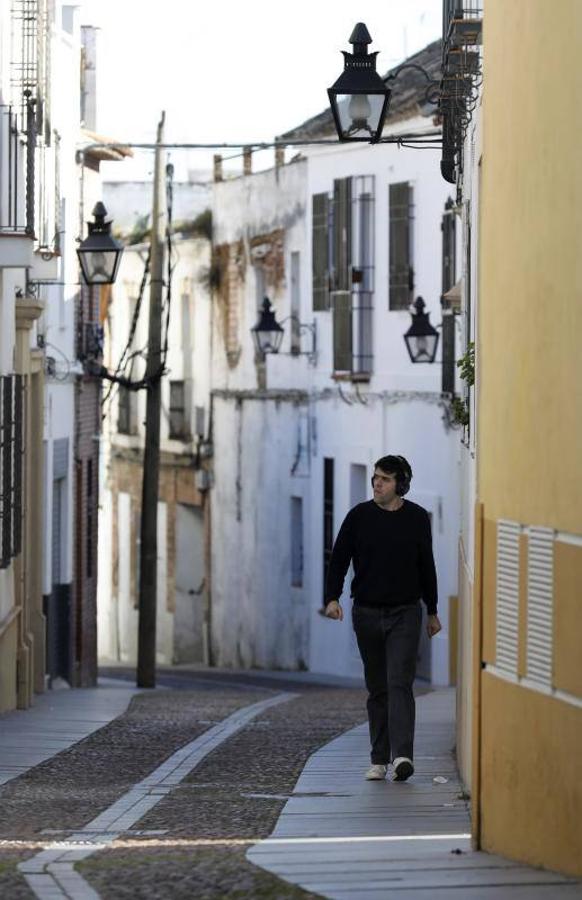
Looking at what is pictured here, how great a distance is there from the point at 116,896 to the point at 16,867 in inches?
38.1

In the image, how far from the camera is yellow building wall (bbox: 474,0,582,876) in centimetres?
871

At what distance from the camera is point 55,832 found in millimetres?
10969

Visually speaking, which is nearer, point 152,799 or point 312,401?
point 152,799

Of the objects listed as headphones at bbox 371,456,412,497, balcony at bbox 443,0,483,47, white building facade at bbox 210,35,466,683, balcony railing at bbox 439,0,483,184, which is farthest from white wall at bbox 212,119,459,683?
headphones at bbox 371,456,412,497

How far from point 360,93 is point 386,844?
599cm

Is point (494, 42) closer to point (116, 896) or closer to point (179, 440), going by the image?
point (116, 896)

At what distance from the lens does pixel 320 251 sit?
32844mm

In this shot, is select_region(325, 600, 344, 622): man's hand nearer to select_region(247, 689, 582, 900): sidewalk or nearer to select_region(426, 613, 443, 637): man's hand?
select_region(426, 613, 443, 637): man's hand

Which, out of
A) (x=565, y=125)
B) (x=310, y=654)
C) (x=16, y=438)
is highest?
(x=565, y=125)

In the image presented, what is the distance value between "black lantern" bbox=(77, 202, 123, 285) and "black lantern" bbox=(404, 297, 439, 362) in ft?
16.7

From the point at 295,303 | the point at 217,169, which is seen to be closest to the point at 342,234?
the point at 295,303

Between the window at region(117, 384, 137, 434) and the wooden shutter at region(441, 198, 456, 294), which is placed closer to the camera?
the wooden shutter at region(441, 198, 456, 294)

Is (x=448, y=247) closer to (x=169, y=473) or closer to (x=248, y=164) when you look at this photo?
(x=248, y=164)

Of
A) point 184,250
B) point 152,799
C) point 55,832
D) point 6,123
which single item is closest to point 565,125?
point 55,832
